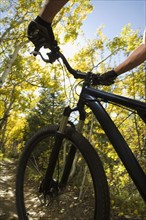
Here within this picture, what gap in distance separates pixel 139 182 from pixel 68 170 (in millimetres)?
701

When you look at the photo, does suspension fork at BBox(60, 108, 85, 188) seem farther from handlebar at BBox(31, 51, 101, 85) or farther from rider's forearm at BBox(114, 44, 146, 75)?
rider's forearm at BBox(114, 44, 146, 75)

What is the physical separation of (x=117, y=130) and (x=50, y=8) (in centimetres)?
78

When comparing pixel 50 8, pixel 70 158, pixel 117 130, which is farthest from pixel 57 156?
A: pixel 50 8

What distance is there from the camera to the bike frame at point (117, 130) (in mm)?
1301

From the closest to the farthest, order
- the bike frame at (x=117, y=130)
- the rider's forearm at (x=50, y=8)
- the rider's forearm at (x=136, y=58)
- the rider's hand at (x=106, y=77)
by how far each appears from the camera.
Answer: the rider's forearm at (x=50, y=8)
the bike frame at (x=117, y=130)
the rider's forearm at (x=136, y=58)
the rider's hand at (x=106, y=77)

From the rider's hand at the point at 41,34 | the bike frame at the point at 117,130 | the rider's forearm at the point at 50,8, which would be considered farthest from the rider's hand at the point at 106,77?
the rider's forearm at the point at 50,8

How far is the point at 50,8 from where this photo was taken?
120 cm

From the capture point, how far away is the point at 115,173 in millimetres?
8406

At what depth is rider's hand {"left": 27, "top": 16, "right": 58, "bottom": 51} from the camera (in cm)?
139

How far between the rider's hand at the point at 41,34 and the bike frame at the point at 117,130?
0.42 m

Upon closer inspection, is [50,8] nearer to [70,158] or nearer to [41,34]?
[41,34]

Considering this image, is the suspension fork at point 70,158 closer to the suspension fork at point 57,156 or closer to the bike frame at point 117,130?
the suspension fork at point 57,156

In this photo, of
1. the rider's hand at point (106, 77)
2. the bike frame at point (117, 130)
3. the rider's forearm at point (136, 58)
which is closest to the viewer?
the bike frame at point (117, 130)

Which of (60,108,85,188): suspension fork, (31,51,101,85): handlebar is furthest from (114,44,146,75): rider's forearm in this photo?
(60,108,85,188): suspension fork
